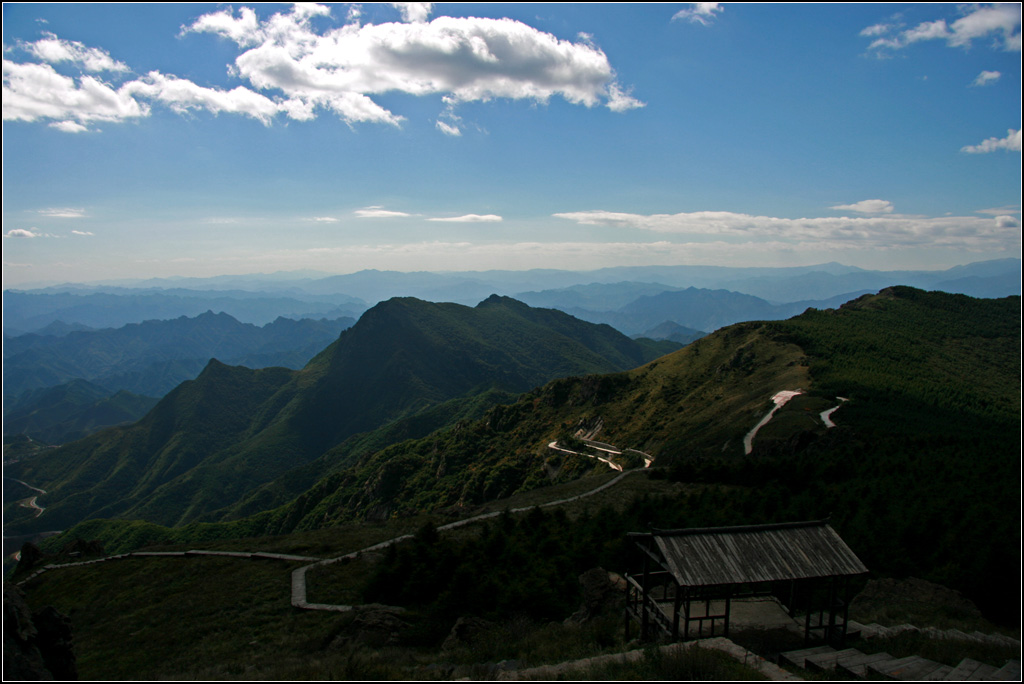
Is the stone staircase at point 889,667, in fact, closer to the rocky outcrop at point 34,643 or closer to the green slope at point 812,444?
the green slope at point 812,444

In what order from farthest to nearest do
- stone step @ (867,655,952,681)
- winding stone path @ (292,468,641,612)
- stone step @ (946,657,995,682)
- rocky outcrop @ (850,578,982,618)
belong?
winding stone path @ (292,468,641,612)
rocky outcrop @ (850,578,982,618)
stone step @ (867,655,952,681)
stone step @ (946,657,995,682)

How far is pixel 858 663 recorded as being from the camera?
48.0ft

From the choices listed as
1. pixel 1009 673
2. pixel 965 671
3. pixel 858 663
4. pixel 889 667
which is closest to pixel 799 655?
pixel 858 663

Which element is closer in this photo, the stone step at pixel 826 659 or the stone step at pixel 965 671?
the stone step at pixel 965 671

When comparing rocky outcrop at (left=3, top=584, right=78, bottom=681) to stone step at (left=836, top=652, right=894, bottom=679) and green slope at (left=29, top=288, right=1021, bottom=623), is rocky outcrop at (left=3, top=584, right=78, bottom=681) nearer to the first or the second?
green slope at (left=29, top=288, right=1021, bottom=623)

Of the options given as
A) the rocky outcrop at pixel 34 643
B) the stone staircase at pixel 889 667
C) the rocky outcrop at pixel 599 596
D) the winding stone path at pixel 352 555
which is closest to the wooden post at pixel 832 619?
the stone staircase at pixel 889 667

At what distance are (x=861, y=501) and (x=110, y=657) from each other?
3885 cm

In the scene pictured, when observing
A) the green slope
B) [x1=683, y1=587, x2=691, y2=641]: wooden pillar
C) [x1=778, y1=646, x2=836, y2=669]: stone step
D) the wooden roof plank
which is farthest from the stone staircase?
the green slope

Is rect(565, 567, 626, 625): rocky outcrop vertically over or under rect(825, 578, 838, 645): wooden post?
under

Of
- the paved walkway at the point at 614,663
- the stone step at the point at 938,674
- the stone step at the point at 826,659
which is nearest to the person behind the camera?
the stone step at the point at 938,674

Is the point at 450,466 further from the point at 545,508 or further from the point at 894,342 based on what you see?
the point at 894,342

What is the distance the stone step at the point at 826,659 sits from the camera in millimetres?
14744

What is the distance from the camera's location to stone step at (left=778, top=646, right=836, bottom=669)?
51.5 feet

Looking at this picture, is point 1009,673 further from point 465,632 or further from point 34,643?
point 34,643
